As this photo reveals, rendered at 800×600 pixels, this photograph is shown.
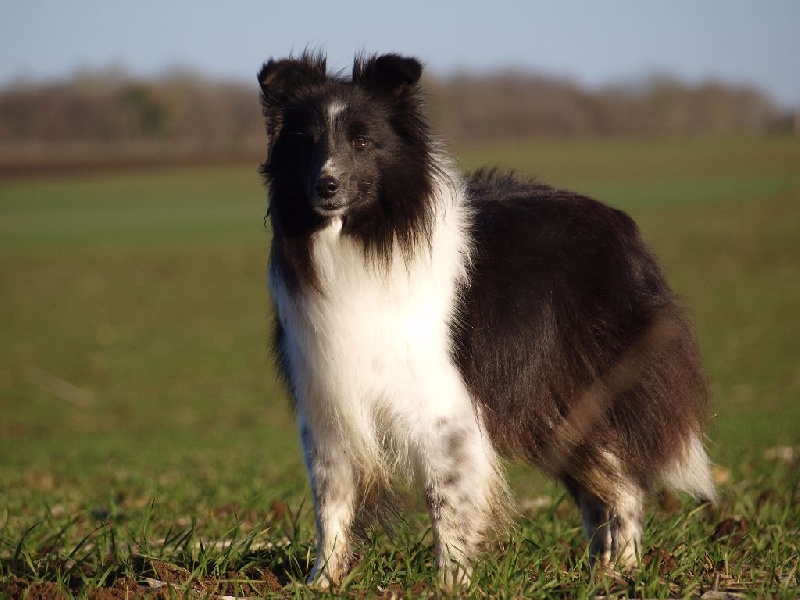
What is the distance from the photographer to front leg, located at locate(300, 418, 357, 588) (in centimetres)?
450

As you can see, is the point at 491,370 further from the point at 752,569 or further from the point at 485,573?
the point at 752,569

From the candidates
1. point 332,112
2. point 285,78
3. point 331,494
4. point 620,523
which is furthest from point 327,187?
point 620,523

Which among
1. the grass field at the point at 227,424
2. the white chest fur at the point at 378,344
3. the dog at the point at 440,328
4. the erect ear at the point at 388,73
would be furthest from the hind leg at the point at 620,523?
the erect ear at the point at 388,73

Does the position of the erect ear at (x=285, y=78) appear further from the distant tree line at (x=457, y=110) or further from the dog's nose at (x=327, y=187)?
the distant tree line at (x=457, y=110)

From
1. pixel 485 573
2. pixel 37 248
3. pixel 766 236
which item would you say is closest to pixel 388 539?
pixel 485 573

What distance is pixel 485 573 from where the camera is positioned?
14.1ft

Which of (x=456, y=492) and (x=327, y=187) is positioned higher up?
(x=327, y=187)

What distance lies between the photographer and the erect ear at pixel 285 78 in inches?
174

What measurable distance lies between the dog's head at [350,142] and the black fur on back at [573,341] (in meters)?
0.49

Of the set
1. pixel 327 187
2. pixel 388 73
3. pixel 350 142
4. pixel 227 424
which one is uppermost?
pixel 388 73

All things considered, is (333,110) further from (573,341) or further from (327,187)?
(573,341)

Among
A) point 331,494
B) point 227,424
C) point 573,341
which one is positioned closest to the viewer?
point 331,494

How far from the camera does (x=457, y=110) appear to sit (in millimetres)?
47281

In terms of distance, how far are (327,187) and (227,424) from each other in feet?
32.9
